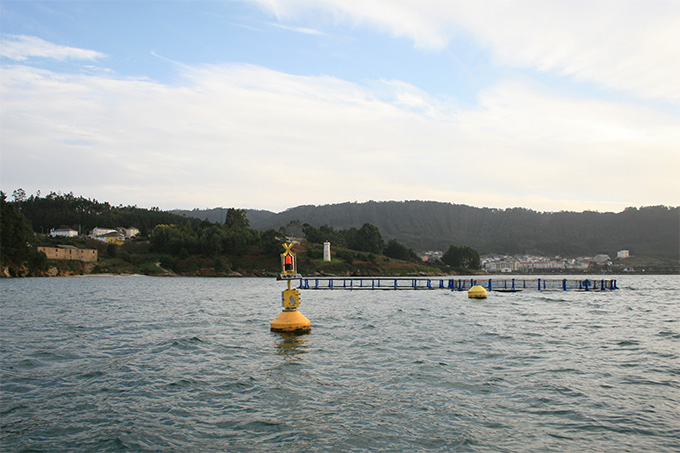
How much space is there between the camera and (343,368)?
1647 cm

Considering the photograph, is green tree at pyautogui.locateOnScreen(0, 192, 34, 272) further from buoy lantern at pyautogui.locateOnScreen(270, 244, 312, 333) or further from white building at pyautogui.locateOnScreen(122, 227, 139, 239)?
buoy lantern at pyautogui.locateOnScreen(270, 244, 312, 333)

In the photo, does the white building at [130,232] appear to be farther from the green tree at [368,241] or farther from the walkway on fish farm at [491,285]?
the walkway on fish farm at [491,285]

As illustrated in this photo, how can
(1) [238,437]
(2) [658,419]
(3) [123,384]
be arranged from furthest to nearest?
(3) [123,384]
(2) [658,419]
(1) [238,437]

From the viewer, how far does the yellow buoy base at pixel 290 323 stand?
77.3 feet

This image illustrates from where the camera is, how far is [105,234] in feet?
613

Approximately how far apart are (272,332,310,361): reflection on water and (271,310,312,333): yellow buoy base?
0.24 metres

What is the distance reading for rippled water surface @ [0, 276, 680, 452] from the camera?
995cm

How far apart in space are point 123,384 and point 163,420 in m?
3.98

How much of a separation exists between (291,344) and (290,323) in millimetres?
2342

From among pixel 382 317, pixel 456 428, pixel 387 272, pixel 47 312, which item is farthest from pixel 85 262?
pixel 456 428

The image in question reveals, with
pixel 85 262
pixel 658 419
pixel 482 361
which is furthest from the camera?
pixel 85 262

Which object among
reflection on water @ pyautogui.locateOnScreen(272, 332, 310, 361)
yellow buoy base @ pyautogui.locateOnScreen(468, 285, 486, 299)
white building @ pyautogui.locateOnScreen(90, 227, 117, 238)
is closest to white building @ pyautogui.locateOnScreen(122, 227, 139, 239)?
white building @ pyautogui.locateOnScreen(90, 227, 117, 238)

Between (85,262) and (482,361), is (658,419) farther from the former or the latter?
(85,262)

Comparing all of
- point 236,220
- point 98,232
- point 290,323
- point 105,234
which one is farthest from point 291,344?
point 98,232
